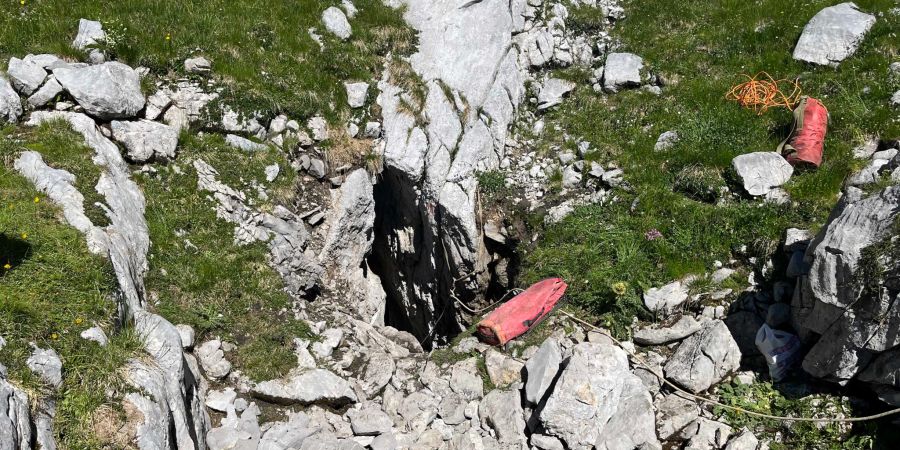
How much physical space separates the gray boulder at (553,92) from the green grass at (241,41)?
3.41 m

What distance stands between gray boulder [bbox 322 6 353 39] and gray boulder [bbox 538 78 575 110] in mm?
4777

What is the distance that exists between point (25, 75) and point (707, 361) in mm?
12118

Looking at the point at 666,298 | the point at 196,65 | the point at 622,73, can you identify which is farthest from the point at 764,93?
the point at 196,65

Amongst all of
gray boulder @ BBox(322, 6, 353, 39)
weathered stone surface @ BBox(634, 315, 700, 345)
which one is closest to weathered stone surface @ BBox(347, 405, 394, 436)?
weathered stone surface @ BBox(634, 315, 700, 345)

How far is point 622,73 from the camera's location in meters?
14.6

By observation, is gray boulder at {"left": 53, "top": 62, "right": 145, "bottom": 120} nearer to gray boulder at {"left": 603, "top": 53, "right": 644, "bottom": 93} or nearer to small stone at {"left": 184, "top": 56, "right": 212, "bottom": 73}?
small stone at {"left": 184, "top": 56, "right": 212, "bottom": 73}

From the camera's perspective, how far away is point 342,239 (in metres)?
13.2

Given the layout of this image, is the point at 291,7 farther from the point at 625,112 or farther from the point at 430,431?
the point at 430,431

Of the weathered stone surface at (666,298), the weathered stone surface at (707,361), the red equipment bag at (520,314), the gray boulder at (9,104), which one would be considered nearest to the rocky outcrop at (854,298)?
the weathered stone surface at (707,361)

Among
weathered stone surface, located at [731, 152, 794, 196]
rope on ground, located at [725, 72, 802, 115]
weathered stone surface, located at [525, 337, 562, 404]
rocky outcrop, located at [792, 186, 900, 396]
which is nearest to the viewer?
rocky outcrop, located at [792, 186, 900, 396]

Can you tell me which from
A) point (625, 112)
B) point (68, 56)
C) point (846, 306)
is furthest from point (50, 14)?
point (846, 306)

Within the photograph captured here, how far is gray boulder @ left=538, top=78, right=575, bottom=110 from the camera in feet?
48.2

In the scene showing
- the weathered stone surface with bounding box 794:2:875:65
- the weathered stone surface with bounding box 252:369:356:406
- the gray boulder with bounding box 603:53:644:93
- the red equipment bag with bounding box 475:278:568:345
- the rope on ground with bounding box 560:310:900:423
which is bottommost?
the weathered stone surface with bounding box 252:369:356:406

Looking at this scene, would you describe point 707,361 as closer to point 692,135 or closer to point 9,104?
point 692,135
